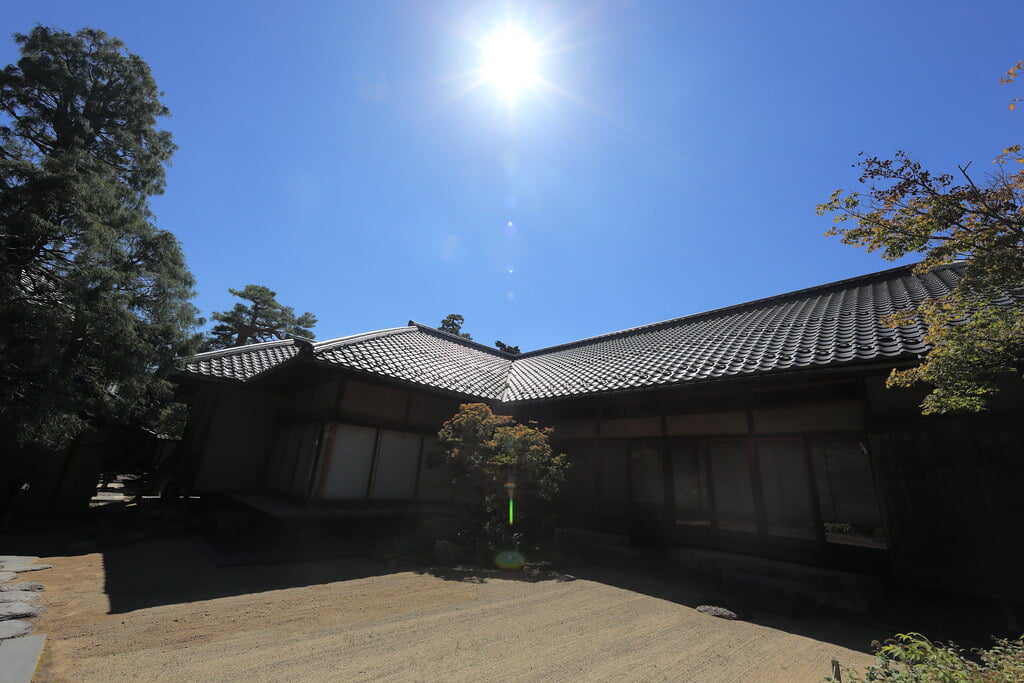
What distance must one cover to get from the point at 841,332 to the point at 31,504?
59.5ft

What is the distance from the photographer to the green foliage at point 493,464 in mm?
7402

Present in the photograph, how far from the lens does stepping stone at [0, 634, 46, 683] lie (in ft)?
9.07

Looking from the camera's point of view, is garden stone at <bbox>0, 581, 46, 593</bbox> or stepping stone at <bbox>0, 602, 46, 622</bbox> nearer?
stepping stone at <bbox>0, 602, 46, 622</bbox>

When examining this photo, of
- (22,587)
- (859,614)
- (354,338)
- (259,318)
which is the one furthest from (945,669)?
(259,318)

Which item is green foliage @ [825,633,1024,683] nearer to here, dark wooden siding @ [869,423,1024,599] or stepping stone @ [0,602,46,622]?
dark wooden siding @ [869,423,1024,599]

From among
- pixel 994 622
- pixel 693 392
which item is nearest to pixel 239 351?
pixel 693 392

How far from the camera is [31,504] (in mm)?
9266

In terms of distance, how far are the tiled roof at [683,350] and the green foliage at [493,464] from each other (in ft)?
5.72

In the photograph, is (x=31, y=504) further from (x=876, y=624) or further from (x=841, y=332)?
(x=841, y=332)

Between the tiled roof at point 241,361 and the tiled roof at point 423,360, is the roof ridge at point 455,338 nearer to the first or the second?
the tiled roof at point 423,360

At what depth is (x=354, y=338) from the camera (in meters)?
10.8

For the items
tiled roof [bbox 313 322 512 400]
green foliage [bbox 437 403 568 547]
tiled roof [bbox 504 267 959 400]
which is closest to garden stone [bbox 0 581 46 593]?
tiled roof [bbox 313 322 512 400]

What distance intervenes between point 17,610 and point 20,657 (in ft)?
6.24

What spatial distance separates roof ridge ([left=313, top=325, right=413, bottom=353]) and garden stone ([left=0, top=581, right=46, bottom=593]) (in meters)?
4.68
